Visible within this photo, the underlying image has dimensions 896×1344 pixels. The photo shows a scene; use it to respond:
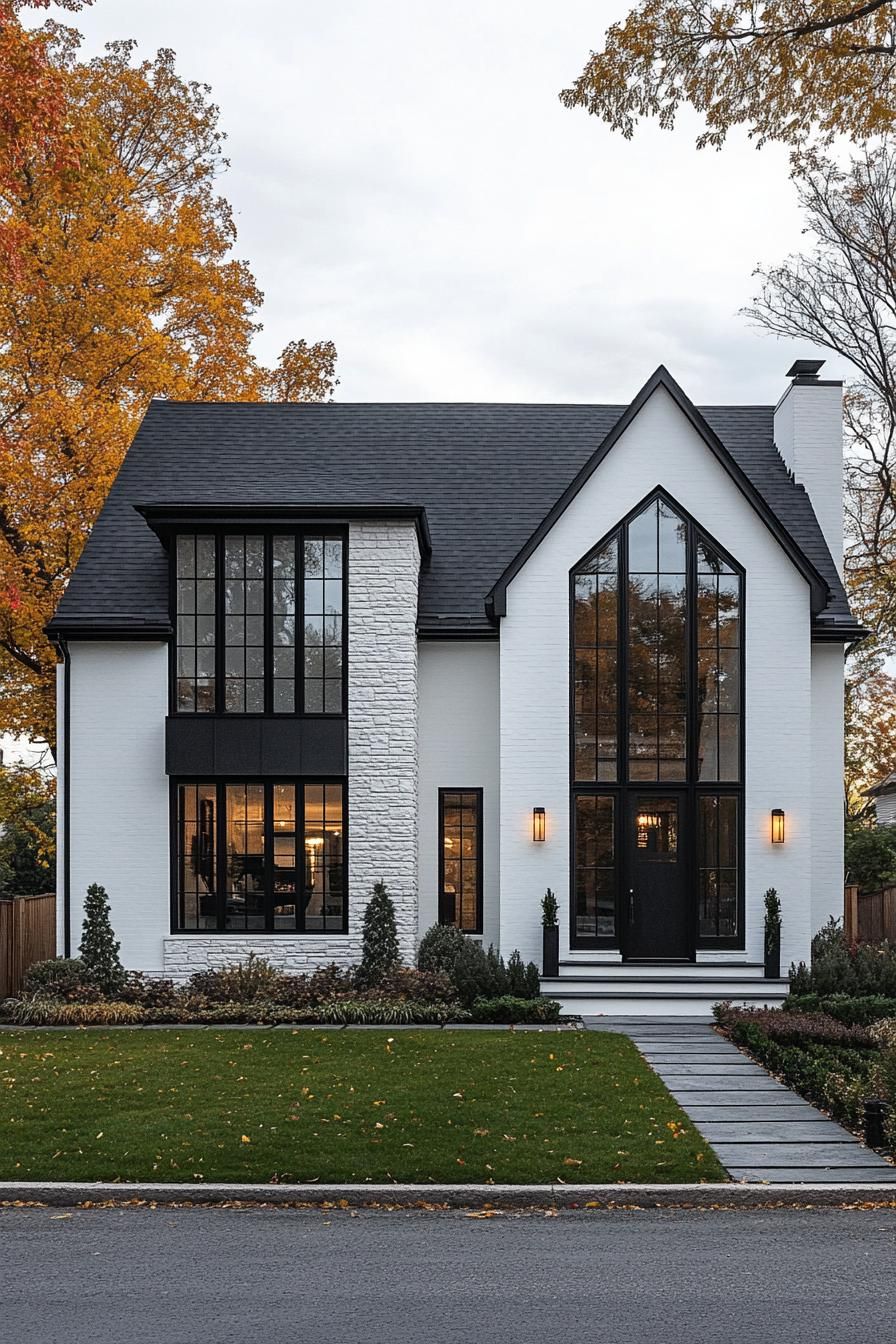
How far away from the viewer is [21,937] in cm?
1816

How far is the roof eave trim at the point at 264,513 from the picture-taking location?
57.9ft

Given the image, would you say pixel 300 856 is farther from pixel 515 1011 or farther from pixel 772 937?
pixel 772 937

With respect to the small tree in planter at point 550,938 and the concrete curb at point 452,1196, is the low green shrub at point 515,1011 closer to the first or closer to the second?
the small tree in planter at point 550,938

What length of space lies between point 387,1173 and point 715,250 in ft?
312

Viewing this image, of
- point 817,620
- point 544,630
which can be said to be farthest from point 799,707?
point 544,630

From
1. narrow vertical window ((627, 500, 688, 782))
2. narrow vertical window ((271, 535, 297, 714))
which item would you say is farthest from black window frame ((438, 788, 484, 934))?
narrow vertical window ((271, 535, 297, 714))

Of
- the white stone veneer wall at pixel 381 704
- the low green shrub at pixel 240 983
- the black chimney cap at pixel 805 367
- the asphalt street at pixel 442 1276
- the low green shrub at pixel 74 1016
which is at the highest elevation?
the black chimney cap at pixel 805 367

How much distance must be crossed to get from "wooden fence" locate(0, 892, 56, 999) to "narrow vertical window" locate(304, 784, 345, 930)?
4.17 metres

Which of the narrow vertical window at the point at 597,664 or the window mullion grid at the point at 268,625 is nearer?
the window mullion grid at the point at 268,625

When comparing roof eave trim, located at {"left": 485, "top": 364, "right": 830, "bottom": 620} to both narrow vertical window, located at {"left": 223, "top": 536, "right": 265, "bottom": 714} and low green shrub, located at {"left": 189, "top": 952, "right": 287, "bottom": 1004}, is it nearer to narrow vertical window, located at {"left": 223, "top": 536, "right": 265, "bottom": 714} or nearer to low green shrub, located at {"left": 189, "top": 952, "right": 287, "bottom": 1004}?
narrow vertical window, located at {"left": 223, "top": 536, "right": 265, "bottom": 714}

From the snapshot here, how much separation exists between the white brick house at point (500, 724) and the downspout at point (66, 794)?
0.03 metres

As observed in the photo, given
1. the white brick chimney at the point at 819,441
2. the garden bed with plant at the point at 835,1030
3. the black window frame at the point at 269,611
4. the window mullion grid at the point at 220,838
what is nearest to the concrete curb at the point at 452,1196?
the garden bed with plant at the point at 835,1030

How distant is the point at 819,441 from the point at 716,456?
3.42 m

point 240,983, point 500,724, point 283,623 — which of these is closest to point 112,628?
point 283,623
